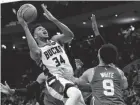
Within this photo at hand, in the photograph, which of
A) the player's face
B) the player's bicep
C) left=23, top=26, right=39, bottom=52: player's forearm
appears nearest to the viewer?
left=23, top=26, right=39, bottom=52: player's forearm

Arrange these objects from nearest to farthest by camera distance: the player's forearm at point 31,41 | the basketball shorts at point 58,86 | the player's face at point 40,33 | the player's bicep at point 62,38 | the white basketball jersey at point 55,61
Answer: the basketball shorts at point 58,86
the player's forearm at point 31,41
the white basketball jersey at point 55,61
the player's face at point 40,33
the player's bicep at point 62,38

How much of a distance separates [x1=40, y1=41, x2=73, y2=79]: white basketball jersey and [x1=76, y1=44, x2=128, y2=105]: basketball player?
545 mm

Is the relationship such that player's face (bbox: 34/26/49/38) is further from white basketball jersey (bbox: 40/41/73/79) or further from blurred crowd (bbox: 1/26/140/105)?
blurred crowd (bbox: 1/26/140/105)

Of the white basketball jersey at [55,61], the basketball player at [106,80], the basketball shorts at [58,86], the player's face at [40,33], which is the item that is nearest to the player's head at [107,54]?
the basketball player at [106,80]

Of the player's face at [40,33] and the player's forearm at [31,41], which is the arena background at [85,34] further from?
the player's forearm at [31,41]

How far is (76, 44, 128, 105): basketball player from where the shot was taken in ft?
11.3

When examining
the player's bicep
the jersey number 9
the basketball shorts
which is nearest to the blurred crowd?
the player's bicep

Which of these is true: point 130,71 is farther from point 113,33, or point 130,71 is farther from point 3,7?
point 3,7

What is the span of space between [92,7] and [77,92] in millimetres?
6145

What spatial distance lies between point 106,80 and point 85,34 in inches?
258

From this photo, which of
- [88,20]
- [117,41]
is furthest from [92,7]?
[117,41]

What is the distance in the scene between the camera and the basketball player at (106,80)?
3.43 m

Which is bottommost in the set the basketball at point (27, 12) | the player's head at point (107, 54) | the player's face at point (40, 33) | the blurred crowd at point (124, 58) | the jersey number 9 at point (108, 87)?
the blurred crowd at point (124, 58)

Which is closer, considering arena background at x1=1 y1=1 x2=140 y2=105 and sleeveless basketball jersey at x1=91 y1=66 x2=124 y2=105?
sleeveless basketball jersey at x1=91 y1=66 x2=124 y2=105
